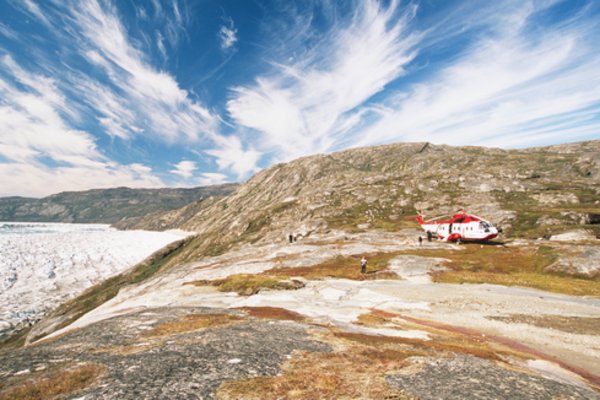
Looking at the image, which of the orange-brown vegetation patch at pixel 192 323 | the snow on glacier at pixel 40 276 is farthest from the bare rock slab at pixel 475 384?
the snow on glacier at pixel 40 276

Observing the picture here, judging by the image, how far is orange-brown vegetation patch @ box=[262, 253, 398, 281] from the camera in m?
58.0

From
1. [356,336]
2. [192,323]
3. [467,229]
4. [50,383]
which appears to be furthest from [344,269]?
[50,383]

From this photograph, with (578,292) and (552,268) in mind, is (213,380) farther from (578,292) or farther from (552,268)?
(552,268)

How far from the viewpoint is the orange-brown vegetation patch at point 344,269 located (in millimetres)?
57969

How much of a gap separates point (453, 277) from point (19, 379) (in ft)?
179

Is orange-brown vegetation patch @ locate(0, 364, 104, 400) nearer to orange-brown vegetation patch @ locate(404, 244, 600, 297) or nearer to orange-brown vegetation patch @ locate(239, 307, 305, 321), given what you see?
orange-brown vegetation patch @ locate(239, 307, 305, 321)

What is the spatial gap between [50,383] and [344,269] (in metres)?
54.7

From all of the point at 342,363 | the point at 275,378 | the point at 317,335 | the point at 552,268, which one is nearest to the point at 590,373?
the point at 342,363

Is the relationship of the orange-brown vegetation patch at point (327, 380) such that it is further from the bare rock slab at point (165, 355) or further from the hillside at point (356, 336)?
the bare rock slab at point (165, 355)

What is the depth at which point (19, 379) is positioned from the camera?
1398 centimetres

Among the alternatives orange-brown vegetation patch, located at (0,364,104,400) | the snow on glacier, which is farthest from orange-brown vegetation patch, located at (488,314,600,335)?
the snow on glacier

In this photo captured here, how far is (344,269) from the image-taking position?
208 ft

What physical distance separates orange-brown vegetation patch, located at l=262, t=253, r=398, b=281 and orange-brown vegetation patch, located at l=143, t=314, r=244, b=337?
29.4 m

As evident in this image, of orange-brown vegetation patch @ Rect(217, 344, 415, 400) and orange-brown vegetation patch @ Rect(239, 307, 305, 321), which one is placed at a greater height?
orange-brown vegetation patch @ Rect(217, 344, 415, 400)
